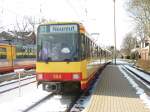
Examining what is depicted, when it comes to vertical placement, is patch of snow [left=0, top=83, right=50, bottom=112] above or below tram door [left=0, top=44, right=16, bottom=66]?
below

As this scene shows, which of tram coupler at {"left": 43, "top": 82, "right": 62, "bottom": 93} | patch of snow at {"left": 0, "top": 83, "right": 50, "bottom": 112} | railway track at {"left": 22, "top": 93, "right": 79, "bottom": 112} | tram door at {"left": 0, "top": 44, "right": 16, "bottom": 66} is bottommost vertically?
railway track at {"left": 22, "top": 93, "right": 79, "bottom": 112}

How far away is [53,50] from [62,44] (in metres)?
0.42

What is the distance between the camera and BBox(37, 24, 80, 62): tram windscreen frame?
15.1m

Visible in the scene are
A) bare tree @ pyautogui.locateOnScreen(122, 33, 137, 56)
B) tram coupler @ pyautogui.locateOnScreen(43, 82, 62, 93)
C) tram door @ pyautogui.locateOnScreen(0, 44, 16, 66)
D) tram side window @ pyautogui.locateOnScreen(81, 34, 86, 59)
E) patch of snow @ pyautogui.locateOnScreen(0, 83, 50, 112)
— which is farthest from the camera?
bare tree @ pyautogui.locateOnScreen(122, 33, 137, 56)

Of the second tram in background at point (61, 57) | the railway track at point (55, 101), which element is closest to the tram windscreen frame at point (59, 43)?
the second tram in background at point (61, 57)

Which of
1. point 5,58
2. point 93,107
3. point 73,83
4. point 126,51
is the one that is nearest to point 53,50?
point 73,83

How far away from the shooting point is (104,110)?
1176 centimetres

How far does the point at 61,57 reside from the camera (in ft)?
49.4

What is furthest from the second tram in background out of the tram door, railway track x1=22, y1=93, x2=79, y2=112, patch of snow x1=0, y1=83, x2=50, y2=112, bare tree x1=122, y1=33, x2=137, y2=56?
bare tree x1=122, y1=33, x2=137, y2=56

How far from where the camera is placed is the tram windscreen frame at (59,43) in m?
15.1

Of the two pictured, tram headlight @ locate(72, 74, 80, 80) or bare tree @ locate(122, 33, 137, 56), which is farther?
bare tree @ locate(122, 33, 137, 56)

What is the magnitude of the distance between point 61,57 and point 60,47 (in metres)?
0.39

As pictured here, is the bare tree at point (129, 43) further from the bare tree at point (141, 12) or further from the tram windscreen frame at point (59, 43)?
the tram windscreen frame at point (59, 43)

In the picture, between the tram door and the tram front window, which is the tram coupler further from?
the tram door
